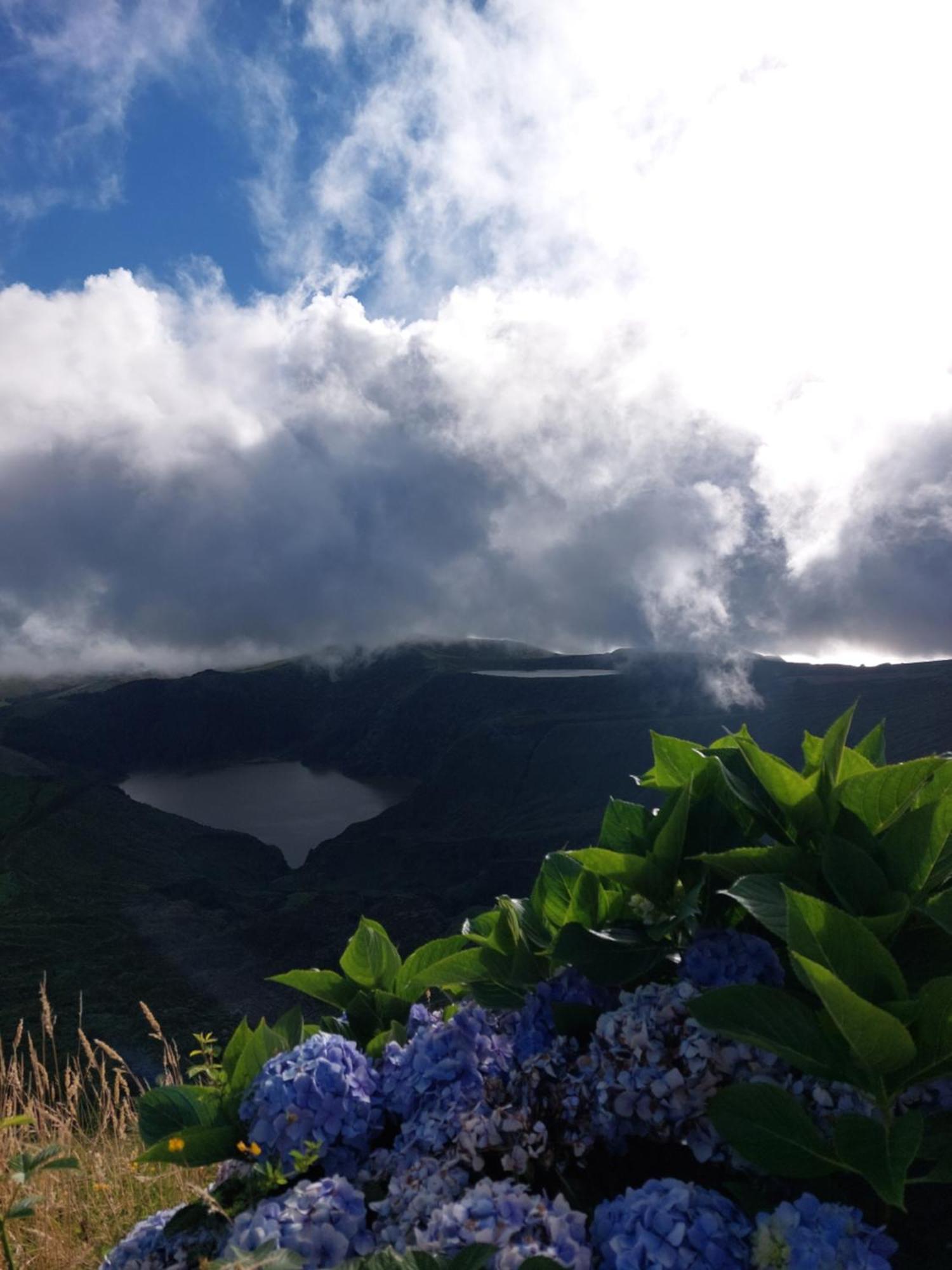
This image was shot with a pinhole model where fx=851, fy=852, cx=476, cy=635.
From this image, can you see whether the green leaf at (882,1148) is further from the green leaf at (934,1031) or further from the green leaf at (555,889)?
the green leaf at (555,889)

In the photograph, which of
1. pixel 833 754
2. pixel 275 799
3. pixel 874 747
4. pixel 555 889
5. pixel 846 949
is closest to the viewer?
pixel 846 949

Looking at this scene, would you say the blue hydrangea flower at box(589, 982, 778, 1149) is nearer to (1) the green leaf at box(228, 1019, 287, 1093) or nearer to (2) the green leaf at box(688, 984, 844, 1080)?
(2) the green leaf at box(688, 984, 844, 1080)

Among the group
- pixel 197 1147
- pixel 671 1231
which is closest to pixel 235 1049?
pixel 197 1147

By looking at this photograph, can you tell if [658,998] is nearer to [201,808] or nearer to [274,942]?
[274,942]

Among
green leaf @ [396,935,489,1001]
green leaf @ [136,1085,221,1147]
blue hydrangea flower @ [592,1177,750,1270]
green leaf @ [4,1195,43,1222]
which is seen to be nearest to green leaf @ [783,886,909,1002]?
blue hydrangea flower @ [592,1177,750,1270]

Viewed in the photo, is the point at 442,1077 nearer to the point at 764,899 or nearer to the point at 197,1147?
the point at 197,1147

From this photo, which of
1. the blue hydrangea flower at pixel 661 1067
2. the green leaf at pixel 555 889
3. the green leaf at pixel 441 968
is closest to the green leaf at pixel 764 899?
the blue hydrangea flower at pixel 661 1067

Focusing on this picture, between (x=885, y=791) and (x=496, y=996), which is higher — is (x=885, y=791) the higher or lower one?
the higher one

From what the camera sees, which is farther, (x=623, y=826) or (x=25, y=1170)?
(x=623, y=826)
